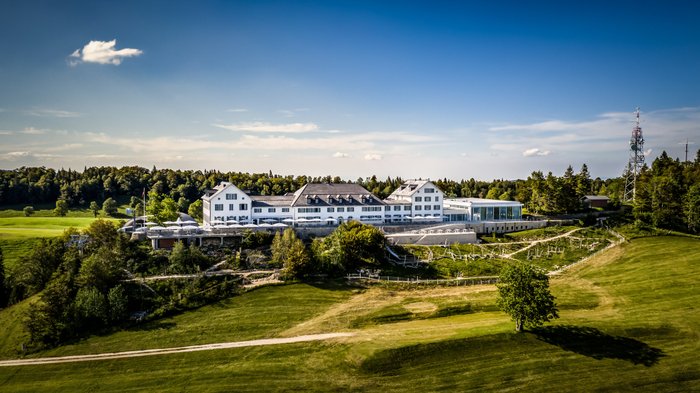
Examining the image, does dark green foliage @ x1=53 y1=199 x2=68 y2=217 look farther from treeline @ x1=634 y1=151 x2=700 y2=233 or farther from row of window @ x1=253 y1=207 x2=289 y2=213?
treeline @ x1=634 y1=151 x2=700 y2=233

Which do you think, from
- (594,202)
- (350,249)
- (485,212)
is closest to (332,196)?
(350,249)

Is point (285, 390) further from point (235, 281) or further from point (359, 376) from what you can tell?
point (235, 281)

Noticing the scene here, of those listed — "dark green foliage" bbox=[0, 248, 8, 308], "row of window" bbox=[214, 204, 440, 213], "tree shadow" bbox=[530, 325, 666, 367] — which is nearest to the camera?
"tree shadow" bbox=[530, 325, 666, 367]

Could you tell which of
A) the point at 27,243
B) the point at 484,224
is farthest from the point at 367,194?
the point at 27,243

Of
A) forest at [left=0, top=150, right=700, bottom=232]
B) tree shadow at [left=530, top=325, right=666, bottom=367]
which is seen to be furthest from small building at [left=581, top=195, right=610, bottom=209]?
Result: tree shadow at [left=530, top=325, right=666, bottom=367]

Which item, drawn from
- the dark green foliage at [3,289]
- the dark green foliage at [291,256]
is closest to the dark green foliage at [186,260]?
the dark green foliage at [291,256]

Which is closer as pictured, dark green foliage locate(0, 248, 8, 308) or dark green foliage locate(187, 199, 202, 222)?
dark green foliage locate(0, 248, 8, 308)
